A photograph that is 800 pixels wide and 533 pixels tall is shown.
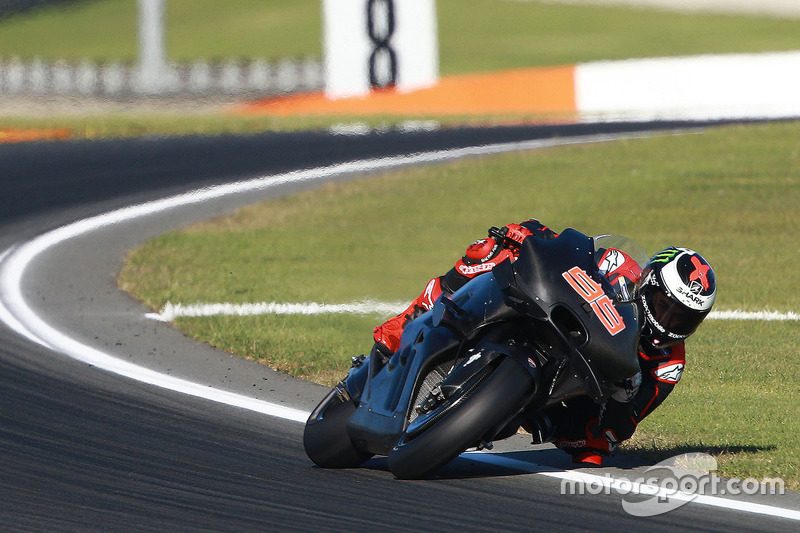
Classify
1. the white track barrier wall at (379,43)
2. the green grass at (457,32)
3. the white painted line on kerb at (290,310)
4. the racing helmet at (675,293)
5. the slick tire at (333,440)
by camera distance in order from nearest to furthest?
1. the racing helmet at (675,293)
2. the slick tire at (333,440)
3. the white painted line on kerb at (290,310)
4. the white track barrier wall at (379,43)
5. the green grass at (457,32)

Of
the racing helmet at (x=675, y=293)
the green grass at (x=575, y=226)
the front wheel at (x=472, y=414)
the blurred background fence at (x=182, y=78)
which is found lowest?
the blurred background fence at (x=182, y=78)

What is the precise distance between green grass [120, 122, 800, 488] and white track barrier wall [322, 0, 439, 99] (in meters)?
6.31

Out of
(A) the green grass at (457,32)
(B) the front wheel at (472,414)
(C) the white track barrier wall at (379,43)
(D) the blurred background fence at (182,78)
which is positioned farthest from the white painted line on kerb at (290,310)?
(A) the green grass at (457,32)

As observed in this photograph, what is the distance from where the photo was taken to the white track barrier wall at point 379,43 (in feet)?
77.0

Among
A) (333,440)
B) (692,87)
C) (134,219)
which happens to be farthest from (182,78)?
(333,440)

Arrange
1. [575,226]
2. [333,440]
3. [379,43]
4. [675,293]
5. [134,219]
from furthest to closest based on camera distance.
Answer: [379,43]
[575,226]
[134,219]
[333,440]
[675,293]

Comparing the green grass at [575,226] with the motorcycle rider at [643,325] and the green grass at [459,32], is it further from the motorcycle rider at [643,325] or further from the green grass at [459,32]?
the green grass at [459,32]

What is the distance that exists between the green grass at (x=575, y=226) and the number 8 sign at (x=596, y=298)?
1.11 m

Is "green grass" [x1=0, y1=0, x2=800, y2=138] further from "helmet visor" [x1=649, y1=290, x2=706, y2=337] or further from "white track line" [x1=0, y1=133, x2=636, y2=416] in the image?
"helmet visor" [x1=649, y1=290, x2=706, y2=337]

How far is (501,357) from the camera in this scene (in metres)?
5.18

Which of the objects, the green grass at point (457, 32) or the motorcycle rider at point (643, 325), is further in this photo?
the green grass at point (457, 32)

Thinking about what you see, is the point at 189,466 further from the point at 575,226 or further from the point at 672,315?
the point at 575,226

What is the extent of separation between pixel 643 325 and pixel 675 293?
19cm

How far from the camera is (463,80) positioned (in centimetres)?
2414
